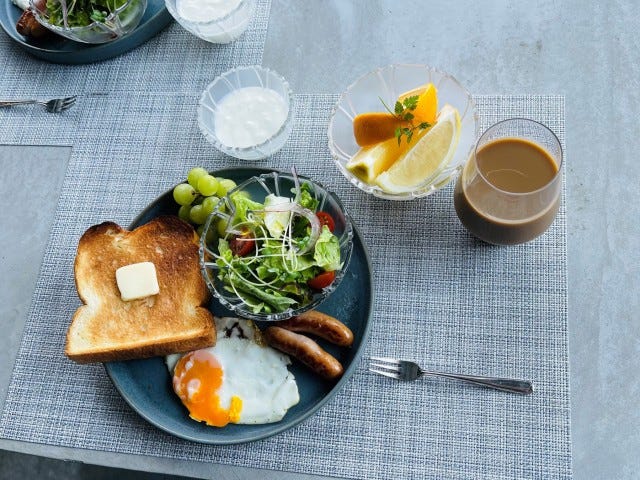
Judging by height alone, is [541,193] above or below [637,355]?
above

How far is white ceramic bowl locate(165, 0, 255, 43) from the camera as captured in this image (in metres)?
1.93

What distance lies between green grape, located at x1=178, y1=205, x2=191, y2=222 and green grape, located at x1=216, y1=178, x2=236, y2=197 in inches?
4.1

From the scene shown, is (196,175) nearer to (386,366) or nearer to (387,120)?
(387,120)

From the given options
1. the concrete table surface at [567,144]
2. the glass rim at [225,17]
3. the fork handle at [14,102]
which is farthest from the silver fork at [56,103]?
the glass rim at [225,17]

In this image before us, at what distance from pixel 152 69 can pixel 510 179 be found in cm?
119

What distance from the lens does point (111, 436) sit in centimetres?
165

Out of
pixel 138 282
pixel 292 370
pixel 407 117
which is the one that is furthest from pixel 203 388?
pixel 407 117

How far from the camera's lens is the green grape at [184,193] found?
1.72m

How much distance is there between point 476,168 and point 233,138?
2.36 feet

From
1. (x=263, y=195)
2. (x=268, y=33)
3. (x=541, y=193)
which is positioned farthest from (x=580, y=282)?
(x=268, y=33)

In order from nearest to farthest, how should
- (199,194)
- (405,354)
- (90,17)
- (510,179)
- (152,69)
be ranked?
(510,179)
(405,354)
(199,194)
(90,17)
(152,69)

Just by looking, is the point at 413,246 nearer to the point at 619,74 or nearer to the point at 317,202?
the point at 317,202

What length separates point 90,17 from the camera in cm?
197

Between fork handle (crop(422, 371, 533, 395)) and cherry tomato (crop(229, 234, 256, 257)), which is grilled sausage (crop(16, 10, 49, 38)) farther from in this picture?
fork handle (crop(422, 371, 533, 395))
